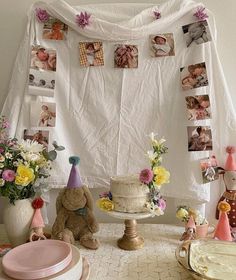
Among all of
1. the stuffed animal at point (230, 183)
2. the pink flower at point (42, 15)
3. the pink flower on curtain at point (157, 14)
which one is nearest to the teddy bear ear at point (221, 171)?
the stuffed animal at point (230, 183)

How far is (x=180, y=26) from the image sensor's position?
1193 mm

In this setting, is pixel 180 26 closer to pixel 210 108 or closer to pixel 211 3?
pixel 211 3

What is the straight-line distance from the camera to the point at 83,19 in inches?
45.4

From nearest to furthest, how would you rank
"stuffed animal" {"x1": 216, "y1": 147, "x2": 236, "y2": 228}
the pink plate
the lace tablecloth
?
the pink plate
the lace tablecloth
"stuffed animal" {"x1": 216, "y1": 147, "x2": 236, "y2": 228}

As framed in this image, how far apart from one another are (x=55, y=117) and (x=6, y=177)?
327mm

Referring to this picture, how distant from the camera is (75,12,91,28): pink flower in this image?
1151mm

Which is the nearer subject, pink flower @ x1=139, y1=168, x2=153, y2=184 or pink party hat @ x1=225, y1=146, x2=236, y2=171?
pink flower @ x1=139, y1=168, x2=153, y2=184

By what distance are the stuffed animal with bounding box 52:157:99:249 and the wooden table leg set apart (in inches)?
3.6

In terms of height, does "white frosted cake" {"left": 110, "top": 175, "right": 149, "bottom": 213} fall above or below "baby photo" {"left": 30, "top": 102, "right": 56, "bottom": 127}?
below

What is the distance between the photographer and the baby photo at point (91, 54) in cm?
120

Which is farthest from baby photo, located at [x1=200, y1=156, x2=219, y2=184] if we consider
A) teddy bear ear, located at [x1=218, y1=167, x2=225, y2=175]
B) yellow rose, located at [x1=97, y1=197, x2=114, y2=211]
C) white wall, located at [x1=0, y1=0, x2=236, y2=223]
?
yellow rose, located at [x1=97, y1=197, x2=114, y2=211]

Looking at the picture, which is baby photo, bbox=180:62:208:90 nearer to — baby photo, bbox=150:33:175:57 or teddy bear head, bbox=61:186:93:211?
baby photo, bbox=150:33:175:57

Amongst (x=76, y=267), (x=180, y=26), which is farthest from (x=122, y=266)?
(x=180, y=26)

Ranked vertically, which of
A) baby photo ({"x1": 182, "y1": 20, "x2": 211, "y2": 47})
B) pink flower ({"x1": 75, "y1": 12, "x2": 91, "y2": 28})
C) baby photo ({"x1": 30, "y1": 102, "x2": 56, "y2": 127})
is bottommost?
baby photo ({"x1": 30, "y1": 102, "x2": 56, "y2": 127})
